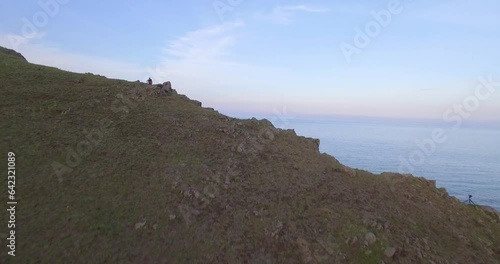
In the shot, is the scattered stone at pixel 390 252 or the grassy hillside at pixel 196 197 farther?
the scattered stone at pixel 390 252

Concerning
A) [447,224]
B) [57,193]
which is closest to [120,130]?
[57,193]

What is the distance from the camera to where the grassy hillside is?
47.1ft

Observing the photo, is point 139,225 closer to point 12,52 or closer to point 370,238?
point 370,238

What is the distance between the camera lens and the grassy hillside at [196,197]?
14344mm

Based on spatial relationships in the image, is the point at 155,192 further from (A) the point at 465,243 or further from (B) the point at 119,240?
(A) the point at 465,243

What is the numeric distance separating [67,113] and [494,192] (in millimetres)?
59515

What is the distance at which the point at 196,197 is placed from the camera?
16.8 m

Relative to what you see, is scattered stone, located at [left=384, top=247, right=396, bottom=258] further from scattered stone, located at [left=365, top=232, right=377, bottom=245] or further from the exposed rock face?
the exposed rock face

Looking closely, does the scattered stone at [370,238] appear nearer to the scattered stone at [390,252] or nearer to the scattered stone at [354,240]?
the scattered stone at [354,240]

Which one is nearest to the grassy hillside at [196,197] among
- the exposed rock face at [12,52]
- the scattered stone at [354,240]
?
the scattered stone at [354,240]

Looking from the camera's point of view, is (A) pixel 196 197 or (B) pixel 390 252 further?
(A) pixel 196 197

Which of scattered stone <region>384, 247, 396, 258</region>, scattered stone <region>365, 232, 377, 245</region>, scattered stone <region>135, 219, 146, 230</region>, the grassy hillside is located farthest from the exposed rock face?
scattered stone <region>384, 247, 396, 258</region>

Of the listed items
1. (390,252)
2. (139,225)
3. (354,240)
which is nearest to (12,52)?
(139,225)

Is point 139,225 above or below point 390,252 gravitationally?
above
